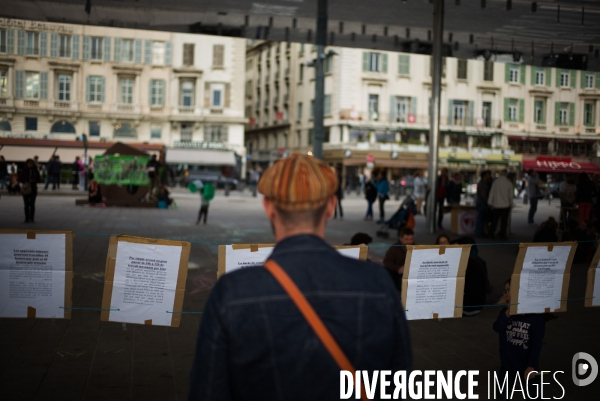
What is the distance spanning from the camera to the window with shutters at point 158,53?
54.4 m

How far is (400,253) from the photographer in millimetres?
8383

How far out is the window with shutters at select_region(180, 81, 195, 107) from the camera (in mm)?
55625

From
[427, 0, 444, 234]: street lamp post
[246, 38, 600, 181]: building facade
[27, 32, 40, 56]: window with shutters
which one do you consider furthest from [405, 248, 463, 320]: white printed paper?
Result: [246, 38, 600, 181]: building facade

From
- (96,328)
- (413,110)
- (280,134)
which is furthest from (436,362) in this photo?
(280,134)

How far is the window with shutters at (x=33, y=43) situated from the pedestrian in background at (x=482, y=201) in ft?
119

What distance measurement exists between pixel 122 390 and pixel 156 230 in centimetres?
1211

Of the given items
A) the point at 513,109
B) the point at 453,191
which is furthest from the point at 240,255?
the point at 513,109

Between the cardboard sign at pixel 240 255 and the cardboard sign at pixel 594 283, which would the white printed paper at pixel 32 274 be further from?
the cardboard sign at pixel 594 283

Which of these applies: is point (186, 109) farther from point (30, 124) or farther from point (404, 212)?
point (404, 212)

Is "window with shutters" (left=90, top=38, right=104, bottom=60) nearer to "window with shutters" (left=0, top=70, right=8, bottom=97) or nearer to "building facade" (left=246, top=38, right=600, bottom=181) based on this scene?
"window with shutters" (left=0, top=70, right=8, bottom=97)

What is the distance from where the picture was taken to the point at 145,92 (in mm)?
54500

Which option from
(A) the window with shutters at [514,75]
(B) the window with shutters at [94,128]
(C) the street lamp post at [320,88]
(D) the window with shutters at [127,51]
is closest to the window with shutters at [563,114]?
(A) the window with shutters at [514,75]

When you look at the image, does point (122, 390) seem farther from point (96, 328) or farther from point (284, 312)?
point (284, 312)

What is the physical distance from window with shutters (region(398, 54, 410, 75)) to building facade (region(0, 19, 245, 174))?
1399 cm
